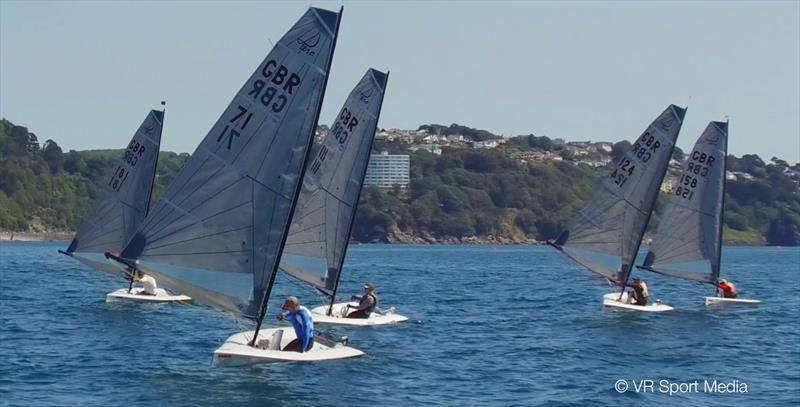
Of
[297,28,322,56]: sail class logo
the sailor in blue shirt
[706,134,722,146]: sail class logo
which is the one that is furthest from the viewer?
[706,134,722,146]: sail class logo

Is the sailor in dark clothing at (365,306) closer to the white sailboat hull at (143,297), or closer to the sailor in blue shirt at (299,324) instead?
the white sailboat hull at (143,297)

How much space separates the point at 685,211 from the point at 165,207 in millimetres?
30040

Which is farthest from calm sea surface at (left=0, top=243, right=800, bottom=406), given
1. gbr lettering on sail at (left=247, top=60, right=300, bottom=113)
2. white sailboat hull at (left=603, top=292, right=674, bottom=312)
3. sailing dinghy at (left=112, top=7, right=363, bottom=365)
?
gbr lettering on sail at (left=247, top=60, right=300, bottom=113)

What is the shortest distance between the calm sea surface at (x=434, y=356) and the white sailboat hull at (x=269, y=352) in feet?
1.31

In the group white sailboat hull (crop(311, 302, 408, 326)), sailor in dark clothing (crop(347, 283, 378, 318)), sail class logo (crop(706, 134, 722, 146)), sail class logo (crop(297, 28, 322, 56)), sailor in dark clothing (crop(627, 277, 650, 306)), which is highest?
sail class logo (crop(706, 134, 722, 146))

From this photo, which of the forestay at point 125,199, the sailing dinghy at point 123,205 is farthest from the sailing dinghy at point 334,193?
the forestay at point 125,199

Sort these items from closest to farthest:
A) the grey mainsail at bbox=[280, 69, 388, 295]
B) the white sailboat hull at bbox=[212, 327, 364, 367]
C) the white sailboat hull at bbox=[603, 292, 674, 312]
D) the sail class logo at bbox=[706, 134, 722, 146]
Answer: the white sailboat hull at bbox=[212, 327, 364, 367]
the grey mainsail at bbox=[280, 69, 388, 295]
the white sailboat hull at bbox=[603, 292, 674, 312]
the sail class logo at bbox=[706, 134, 722, 146]

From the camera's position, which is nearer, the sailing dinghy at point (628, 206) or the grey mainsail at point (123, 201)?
the grey mainsail at point (123, 201)

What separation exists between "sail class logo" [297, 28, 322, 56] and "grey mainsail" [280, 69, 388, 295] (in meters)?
14.1

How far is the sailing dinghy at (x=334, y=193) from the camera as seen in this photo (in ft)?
139

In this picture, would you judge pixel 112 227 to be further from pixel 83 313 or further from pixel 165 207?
pixel 165 207

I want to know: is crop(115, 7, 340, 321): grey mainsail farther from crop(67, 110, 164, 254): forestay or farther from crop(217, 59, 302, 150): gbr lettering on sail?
crop(67, 110, 164, 254): forestay

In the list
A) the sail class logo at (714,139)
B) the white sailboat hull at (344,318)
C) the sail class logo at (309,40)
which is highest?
the sail class logo at (714,139)

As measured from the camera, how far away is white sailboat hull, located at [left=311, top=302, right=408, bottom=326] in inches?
1576
